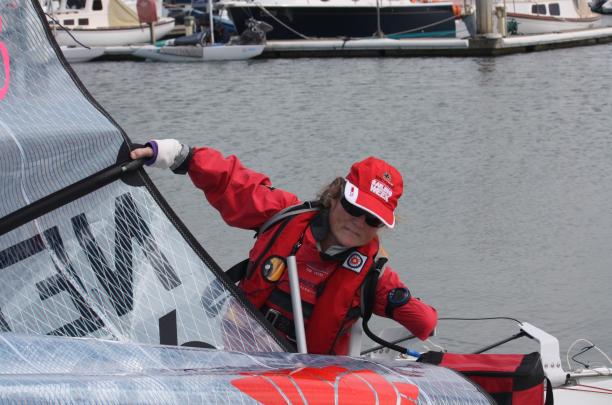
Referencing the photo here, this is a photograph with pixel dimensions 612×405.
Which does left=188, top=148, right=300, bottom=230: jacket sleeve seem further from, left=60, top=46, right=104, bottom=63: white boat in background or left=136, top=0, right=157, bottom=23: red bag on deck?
left=136, top=0, right=157, bottom=23: red bag on deck

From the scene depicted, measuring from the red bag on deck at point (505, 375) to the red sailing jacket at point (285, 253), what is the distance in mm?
172

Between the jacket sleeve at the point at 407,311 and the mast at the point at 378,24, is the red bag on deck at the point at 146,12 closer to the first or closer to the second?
the mast at the point at 378,24

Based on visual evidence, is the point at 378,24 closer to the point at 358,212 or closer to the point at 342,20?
the point at 342,20

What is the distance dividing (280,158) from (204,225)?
280 centimetres

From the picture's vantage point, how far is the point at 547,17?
2492 centimetres

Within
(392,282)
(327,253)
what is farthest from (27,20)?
(392,282)

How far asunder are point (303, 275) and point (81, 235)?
2.24 ft

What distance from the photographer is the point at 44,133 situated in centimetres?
267

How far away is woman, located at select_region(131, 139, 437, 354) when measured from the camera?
10.0 feet

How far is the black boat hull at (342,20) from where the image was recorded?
23078 mm

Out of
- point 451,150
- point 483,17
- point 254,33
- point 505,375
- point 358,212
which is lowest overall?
point 451,150

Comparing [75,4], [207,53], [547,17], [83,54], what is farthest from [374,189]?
[75,4]

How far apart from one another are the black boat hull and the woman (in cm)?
2010

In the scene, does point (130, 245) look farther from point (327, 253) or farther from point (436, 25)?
point (436, 25)
